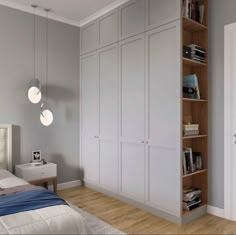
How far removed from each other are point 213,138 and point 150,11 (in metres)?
1.73

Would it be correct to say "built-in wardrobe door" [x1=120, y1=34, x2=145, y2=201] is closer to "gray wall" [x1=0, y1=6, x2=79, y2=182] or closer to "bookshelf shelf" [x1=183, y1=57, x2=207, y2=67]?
"bookshelf shelf" [x1=183, y1=57, x2=207, y2=67]

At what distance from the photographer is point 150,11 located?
296cm

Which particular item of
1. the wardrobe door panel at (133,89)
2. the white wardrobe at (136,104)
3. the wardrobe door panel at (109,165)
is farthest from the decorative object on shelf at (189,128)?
the wardrobe door panel at (109,165)

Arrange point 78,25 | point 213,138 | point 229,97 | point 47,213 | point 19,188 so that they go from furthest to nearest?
point 78,25, point 213,138, point 229,97, point 19,188, point 47,213

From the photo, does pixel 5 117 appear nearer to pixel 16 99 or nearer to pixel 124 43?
pixel 16 99

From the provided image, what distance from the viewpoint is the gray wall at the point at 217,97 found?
9.31ft

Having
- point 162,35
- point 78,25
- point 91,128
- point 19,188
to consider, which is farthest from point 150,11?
point 19,188

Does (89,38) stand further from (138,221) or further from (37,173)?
(138,221)

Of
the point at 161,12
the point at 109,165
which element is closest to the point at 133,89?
the point at 161,12

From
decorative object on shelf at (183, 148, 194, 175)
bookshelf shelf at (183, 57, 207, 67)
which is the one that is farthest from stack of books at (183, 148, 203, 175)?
bookshelf shelf at (183, 57, 207, 67)

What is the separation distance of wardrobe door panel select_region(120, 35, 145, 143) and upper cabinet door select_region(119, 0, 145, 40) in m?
0.10

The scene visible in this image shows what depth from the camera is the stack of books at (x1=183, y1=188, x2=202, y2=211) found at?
2784 mm

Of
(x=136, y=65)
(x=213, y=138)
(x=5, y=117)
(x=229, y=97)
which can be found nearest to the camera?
(x=229, y=97)

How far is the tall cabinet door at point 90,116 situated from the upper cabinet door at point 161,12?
1156 mm
